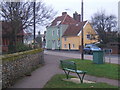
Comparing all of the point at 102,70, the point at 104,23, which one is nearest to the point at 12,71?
the point at 102,70

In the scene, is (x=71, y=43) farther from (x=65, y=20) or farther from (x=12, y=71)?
(x=12, y=71)

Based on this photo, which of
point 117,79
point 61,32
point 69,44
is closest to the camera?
point 117,79

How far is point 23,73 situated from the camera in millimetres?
12031

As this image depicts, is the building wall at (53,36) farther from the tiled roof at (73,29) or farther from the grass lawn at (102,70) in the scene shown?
the grass lawn at (102,70)

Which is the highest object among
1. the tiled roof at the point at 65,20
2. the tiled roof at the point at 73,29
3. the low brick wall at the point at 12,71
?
the tiled roof at the point at 65,20

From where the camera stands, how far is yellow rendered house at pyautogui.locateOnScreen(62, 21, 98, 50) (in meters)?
57.4

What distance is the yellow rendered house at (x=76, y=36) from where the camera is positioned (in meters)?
57.4

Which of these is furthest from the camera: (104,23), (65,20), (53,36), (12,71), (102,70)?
(53,36)

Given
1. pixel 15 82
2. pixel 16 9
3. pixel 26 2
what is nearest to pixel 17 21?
pixel 16 9

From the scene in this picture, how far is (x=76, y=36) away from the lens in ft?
191

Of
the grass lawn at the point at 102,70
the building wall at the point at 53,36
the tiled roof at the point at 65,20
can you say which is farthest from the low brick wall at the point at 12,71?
the tiled roof at the point at 65,20

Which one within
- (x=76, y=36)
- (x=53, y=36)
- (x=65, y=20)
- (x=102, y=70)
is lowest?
(x=102, y=70)

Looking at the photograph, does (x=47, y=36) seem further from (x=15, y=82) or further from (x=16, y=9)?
(x=15, y=82)

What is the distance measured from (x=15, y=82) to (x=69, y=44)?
5116cm
